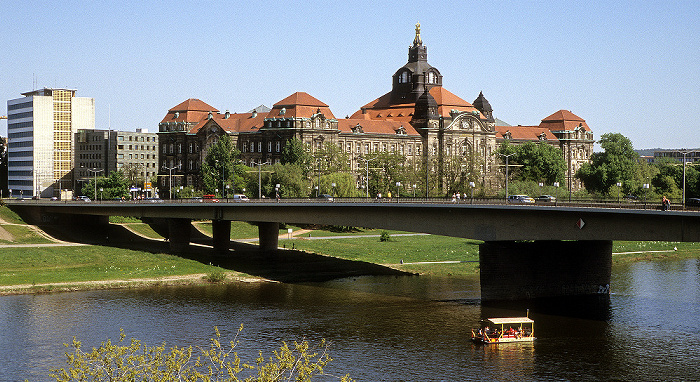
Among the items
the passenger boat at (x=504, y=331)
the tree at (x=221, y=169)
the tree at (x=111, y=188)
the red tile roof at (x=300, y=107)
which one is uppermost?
the red tile roof at (x=300, y=107)

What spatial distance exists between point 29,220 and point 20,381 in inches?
3210

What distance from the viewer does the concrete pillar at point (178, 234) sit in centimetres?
11125

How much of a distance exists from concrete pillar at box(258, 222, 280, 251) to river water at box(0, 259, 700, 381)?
825 inches

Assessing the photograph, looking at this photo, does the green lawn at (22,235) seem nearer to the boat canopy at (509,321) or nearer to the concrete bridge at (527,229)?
the concrete bridge at (527,229)

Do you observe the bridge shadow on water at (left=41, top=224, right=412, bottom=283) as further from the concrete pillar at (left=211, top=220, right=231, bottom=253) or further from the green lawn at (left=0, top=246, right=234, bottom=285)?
the green lawn at (left=0, top=246, right=234, bottom=285)

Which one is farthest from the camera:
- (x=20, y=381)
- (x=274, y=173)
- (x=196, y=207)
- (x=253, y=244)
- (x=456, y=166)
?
(x=456, y=166)

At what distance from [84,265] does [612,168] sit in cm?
11155

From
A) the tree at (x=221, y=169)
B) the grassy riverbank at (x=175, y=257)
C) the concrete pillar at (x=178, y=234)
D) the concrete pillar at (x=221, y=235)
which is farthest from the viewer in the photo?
the tree at (x=221, y=169)

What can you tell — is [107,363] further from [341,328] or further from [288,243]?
[288,243]

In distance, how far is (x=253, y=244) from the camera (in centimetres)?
11906

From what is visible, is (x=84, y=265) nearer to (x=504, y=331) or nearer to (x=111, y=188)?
(x=504, y=331)

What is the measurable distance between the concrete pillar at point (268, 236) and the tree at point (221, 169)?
174ft

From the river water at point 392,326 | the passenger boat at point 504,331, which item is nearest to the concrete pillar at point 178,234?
the river water at point 392,326

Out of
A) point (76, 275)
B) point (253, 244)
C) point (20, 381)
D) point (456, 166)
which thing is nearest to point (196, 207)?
point (253, 244)
